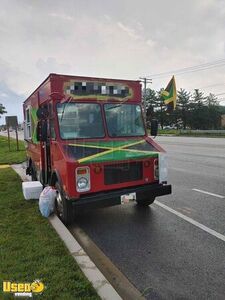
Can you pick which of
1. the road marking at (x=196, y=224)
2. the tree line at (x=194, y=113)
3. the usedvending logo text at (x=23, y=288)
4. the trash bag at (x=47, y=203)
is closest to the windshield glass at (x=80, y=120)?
the trash bag at (x=47, y=203)

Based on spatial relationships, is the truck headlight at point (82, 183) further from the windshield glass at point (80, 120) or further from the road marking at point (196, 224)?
the road marking at point (196, 224)

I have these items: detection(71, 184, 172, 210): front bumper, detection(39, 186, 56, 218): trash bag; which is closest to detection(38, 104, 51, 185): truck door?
detection(39, 186, 56, 218): trash bag

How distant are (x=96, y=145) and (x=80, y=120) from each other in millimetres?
583

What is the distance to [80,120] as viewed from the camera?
603 cm

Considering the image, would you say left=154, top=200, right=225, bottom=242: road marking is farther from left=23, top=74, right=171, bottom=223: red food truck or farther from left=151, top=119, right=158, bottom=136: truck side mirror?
left=151, top=119, right=158, bottom=136: truck side mirror

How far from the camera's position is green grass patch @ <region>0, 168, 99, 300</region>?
341cm

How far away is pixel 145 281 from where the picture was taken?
12.5 feet

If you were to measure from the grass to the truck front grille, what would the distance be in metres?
1.36

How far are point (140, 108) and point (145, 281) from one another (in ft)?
12.9

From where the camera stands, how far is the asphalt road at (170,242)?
372 centimetres

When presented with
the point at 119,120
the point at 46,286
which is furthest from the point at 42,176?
the point at 46,286

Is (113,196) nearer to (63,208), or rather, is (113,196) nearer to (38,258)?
(63,208)

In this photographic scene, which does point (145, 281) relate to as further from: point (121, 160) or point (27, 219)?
point (27, 219)

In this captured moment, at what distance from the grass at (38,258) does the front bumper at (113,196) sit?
0.70 m
